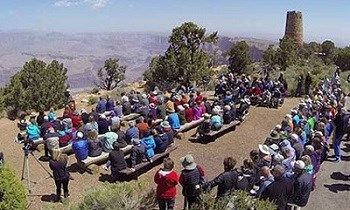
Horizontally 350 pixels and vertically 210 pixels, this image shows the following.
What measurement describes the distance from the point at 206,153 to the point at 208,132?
39.3 inches

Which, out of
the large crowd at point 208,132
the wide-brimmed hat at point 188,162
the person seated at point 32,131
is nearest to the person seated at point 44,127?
the large crowd at point 208,132

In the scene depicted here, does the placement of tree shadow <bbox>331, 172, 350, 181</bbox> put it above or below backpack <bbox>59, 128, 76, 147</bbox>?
below

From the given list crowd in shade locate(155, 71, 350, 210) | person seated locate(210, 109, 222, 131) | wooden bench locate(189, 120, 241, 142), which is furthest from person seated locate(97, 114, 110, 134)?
crowd in shade locate(155, 71, 350, 210)

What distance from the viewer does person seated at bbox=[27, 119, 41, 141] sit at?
41.2ft

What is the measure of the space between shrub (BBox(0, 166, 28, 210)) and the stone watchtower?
56.4 m

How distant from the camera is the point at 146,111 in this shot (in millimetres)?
15312

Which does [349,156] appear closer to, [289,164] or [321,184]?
[321,184]

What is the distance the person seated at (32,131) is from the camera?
12.5m

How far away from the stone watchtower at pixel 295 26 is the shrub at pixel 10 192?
5641 cm

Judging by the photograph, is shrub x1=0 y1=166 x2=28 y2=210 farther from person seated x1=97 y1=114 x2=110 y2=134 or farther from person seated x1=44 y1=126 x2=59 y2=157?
person seated x1=97 y1=114 x2=110 y2=134

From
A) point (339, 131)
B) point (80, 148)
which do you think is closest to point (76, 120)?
point (80, 148)

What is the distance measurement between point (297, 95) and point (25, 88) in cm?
1721

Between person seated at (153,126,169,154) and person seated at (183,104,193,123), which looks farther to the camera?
person seated at (183,104,193,123)

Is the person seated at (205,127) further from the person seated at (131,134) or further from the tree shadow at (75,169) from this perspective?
the tree shadow at (75,169)
